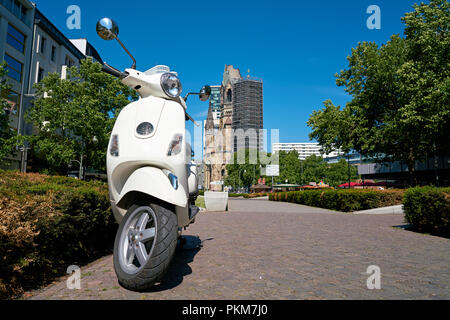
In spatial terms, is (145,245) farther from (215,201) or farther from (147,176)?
(215,201)

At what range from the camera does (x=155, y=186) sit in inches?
116

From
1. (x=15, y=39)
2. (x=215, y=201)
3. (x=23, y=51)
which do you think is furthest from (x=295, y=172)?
(x=215, y=201)

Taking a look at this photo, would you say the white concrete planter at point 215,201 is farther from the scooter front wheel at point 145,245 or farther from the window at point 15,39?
the window at point 15,39

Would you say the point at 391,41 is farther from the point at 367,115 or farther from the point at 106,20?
the point at 106,20

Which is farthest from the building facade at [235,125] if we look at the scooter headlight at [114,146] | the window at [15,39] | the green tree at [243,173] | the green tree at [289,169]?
the scooter headlight at [114,146]

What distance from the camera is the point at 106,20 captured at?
Result: 3.64 m

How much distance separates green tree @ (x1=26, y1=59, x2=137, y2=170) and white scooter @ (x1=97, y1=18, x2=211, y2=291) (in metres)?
20.8

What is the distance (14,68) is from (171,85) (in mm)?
27982

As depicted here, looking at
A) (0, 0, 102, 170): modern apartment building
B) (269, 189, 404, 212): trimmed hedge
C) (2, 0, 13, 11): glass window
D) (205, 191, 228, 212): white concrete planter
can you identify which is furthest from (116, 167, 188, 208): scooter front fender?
(2, 0, 13, 11): glass window

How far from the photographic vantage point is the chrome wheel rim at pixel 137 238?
9.46 ft

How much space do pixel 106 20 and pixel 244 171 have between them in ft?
273

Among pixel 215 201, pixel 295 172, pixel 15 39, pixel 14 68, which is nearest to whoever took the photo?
pixel 215 201

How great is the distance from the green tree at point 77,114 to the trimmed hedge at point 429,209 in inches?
803

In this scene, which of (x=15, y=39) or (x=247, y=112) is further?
(x=247, y=112)
